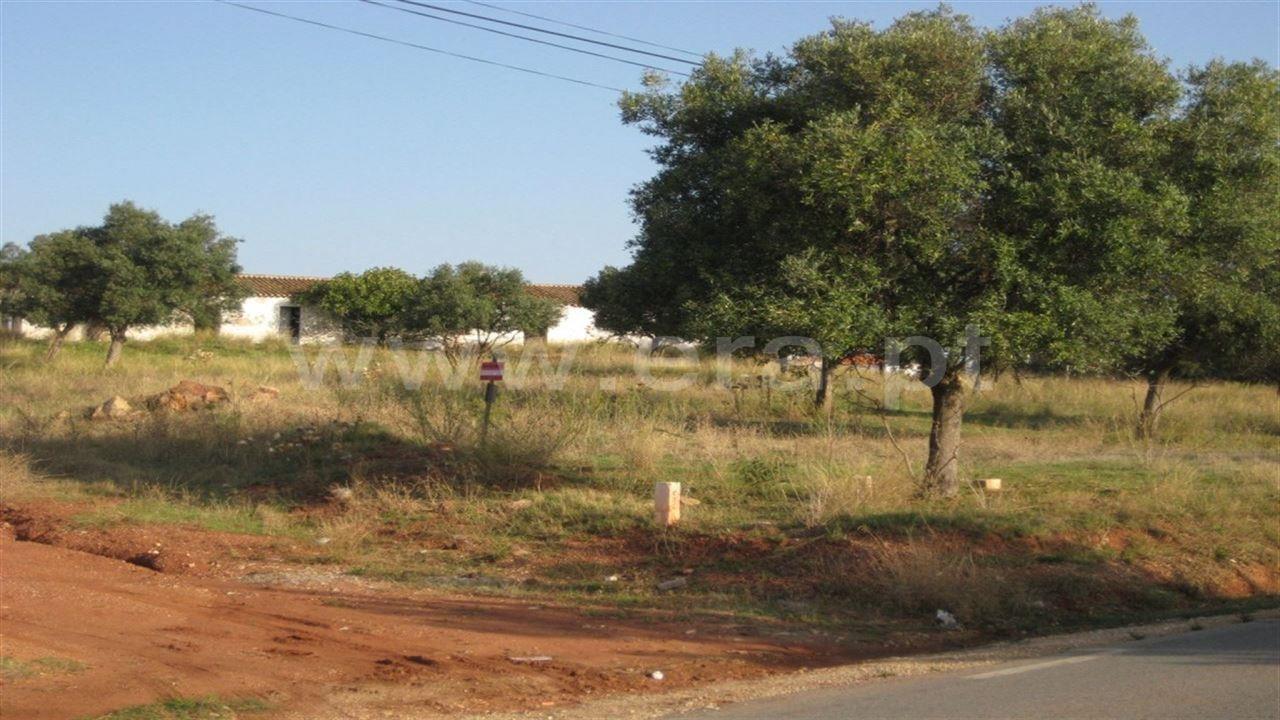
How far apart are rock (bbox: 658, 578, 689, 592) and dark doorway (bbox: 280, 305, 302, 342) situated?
40731 mm

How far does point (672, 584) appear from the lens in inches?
434

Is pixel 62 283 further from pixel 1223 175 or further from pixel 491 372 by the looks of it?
pixel 1223 175

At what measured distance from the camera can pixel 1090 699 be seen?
6.99 m

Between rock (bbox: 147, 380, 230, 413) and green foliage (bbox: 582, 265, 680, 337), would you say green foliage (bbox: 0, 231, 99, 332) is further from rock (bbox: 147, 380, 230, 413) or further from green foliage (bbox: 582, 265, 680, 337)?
green foliage (bbox: 582, 265, 680, 337)

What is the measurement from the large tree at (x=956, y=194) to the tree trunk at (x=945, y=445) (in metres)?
1.15

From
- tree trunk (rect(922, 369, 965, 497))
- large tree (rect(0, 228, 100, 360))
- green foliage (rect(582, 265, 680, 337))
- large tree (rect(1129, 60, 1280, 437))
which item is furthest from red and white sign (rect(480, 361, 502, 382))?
large tree (rect(0, 228, 100, 360))

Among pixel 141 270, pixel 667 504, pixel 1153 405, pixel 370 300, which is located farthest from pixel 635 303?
pixel 370 300

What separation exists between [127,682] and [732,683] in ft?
12.6

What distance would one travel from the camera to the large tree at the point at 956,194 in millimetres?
11422

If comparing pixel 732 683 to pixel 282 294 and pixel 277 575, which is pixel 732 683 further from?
pixel 282 294

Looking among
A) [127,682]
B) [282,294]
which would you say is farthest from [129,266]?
[127,682]

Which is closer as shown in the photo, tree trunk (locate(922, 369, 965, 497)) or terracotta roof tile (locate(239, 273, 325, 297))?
tree trunk (locate(922, 369, 965, 497))

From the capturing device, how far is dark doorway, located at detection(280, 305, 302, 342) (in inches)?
1939

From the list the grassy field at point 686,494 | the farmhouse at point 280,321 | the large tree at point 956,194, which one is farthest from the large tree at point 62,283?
the large tree at point 956,194
